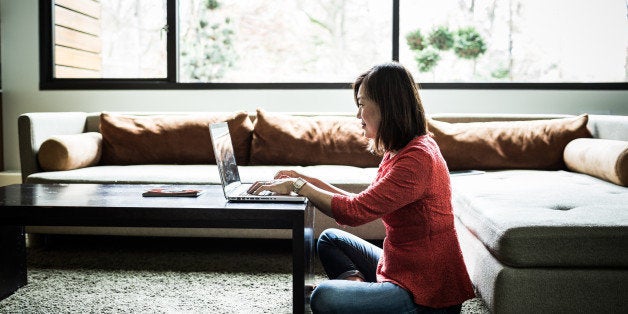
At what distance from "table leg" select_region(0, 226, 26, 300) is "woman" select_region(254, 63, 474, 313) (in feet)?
4.42

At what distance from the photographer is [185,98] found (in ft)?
13.6

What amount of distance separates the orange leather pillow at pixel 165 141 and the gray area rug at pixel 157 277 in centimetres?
51

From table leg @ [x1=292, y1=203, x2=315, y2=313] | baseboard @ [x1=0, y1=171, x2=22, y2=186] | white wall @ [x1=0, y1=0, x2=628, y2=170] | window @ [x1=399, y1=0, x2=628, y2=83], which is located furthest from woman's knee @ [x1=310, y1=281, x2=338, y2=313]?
baseboard @ [x1=0, y1=171, x2=22, y2=186]

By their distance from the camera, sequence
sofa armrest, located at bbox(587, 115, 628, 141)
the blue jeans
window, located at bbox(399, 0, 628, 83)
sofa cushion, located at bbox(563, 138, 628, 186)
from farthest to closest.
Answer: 1. window, located at bbox(399, 0, 628, 83)
2. sofa armrest, located at bbox(587, 115, 628, 141)
3. sofa cushion, located at bbox(563, 138, 628, 186)
4. the blue jeans

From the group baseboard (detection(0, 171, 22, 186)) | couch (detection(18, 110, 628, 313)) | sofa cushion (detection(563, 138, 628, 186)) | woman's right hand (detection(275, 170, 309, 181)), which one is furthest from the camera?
baseboard (detection(0, 171, 22, 186))

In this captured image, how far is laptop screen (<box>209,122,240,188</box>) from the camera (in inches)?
71.7

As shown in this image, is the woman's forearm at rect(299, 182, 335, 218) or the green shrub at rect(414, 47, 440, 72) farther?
the green shrub at rect(414, 47, 440, 72)

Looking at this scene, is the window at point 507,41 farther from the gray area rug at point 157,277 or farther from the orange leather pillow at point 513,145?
the gray area rug at point 157,277

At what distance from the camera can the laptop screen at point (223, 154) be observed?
1.82 m

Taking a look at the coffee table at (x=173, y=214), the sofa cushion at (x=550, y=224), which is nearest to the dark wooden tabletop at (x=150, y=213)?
the coffee table at (x=173, y=214)

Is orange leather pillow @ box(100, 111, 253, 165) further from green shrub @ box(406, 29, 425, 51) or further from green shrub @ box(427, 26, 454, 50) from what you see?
green shrub @ box(427, 26, 454, 50)

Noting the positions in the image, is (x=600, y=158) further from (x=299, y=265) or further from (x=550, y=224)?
(x=299, y=265)

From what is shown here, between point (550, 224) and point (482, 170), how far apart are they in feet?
4.96

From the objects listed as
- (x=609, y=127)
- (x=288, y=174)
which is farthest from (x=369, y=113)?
(x=609, y=127)
